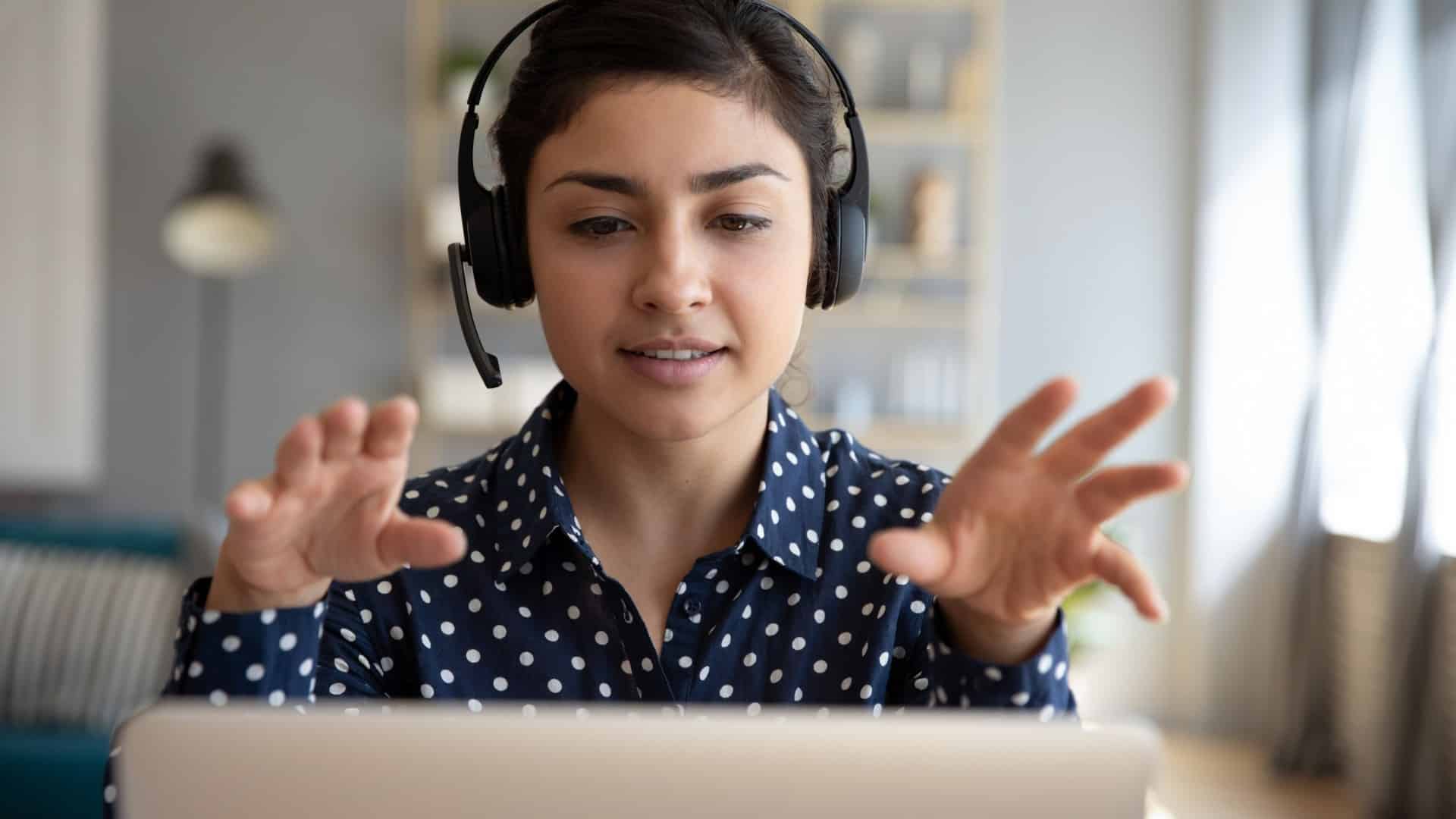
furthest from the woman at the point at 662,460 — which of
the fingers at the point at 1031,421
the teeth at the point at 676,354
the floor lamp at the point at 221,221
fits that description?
the floor lamp at the point at 221,221

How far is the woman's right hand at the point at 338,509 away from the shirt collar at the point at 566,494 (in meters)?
0.33

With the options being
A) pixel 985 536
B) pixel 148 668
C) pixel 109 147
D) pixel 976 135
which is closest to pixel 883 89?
pixel 976 135

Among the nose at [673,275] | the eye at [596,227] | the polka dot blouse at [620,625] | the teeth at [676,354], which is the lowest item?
the polka dot blouse at [620,625]

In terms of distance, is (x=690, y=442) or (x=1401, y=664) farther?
(x=1401, y=664)

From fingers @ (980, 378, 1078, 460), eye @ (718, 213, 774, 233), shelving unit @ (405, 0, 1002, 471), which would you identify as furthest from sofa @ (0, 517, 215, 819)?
fingers @ (980, 378, 1078, 460)

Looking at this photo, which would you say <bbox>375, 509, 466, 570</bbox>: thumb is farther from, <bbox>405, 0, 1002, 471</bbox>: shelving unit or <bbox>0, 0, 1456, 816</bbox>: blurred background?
<bbox>405, 0, 1002, 471</bbox>: shelving unit

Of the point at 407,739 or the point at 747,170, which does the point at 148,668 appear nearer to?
the point at 747,170

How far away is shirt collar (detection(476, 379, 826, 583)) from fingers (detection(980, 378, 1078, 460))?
0.35 metres

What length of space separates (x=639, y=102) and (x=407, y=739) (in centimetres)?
65

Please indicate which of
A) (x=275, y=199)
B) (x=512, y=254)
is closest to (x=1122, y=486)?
(x=512, y=254)

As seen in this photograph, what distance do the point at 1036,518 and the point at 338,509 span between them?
383 millimetres

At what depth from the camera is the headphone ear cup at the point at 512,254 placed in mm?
1174

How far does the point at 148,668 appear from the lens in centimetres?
277

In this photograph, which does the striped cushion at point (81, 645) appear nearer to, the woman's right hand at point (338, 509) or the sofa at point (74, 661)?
the sofa at point (74, 661)
